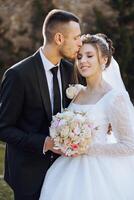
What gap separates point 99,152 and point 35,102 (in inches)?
21.1

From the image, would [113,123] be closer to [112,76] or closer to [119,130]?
[119,130]

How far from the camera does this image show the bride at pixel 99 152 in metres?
3.85

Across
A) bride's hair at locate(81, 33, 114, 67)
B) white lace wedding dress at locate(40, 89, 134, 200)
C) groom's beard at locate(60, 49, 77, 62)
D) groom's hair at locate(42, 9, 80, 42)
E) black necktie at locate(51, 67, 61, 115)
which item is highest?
groom's hair at locate(42, 9, 80, 42)

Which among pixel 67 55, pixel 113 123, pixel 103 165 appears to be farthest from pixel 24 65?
pixel 103 165

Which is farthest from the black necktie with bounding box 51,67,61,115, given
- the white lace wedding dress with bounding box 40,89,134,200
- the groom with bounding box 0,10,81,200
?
the white lace wedding dress with bounding box 40,89,134,200

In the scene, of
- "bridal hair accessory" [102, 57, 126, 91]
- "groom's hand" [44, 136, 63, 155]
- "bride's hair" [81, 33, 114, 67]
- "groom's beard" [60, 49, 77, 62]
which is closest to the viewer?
"groom's hand" [44, 136, 63, 155]

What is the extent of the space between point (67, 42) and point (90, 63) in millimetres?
216

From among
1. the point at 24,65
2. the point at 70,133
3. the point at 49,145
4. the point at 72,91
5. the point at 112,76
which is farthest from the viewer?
the point at 112,76

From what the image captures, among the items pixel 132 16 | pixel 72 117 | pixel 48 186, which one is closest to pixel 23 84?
pixel 72 117

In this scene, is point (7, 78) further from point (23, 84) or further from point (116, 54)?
point (116, 54)

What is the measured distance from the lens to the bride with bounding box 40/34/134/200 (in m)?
3.85

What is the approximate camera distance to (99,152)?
12.6ft

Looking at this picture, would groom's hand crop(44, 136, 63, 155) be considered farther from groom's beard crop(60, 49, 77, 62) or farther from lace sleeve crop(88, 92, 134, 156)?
groom's beard crop(60, 49, 77, 62)

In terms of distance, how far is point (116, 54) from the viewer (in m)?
13.1
